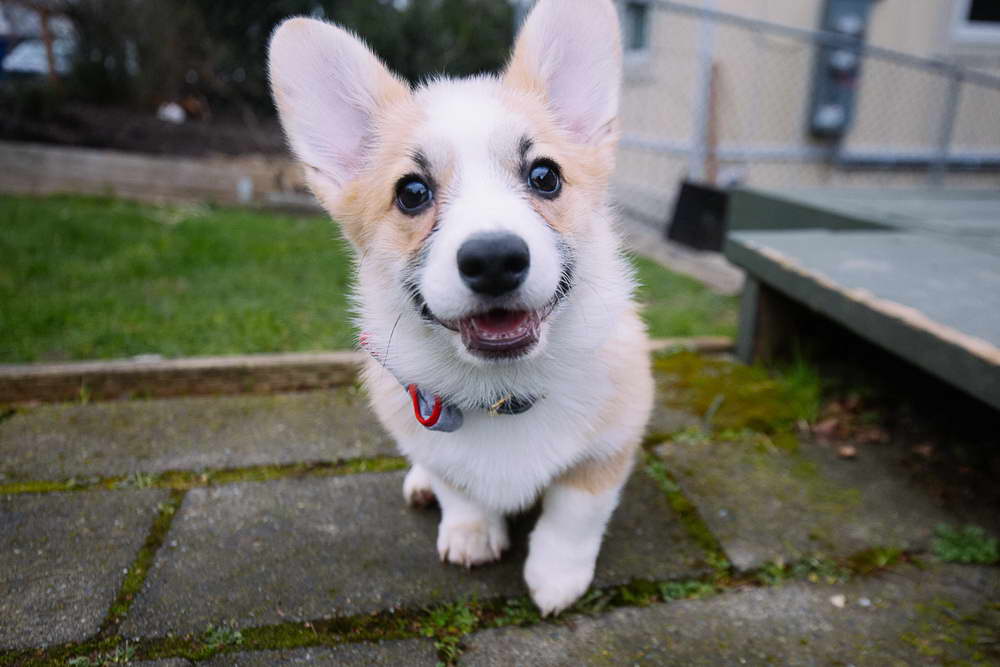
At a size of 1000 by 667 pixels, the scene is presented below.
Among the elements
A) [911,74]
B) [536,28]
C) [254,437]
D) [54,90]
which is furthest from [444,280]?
[911,74]

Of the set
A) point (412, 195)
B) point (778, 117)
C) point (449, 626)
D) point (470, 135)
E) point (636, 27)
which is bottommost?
point (449, 626)

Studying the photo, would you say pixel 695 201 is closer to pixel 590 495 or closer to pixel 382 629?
pixel 590 495

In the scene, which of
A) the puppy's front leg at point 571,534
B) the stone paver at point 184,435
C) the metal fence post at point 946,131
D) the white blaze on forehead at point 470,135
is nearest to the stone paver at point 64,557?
the stone paver at point 184,435

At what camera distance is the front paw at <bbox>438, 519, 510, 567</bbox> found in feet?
5.84

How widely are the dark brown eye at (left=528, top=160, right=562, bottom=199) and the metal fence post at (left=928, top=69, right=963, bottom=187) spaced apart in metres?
7.08

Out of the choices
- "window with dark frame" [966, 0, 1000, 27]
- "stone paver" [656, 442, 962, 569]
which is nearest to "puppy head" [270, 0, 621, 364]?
"stone paver" [656, 442, 962, 569]

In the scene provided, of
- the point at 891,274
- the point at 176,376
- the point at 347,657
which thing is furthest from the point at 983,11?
the point at 347,657

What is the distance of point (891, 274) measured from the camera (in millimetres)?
2377

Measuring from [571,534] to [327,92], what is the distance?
4.20ft

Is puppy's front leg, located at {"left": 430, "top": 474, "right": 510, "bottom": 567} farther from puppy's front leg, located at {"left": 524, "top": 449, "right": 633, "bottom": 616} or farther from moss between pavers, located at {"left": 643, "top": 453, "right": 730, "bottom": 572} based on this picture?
moss between pavers, located at {"left": 643, "top": 453, "right": 730, "bottom": 572}

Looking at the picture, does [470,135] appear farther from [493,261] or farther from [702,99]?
[702,99]

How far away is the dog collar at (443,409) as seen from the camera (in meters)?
1.60

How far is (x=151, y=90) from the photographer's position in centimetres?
738

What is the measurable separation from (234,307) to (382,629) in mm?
2438
